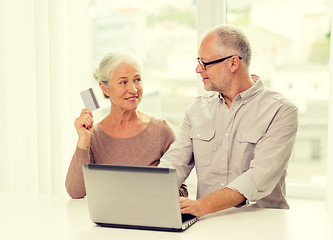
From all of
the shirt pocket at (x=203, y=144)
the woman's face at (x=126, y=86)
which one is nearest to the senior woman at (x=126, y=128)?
the woman's face at (x=126, y=86)

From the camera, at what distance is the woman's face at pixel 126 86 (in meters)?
2.55

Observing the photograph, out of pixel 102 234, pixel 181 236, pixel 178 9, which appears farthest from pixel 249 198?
pixel 178 9

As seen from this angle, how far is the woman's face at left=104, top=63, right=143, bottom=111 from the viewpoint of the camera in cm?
255

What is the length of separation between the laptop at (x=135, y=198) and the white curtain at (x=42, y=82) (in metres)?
1.49

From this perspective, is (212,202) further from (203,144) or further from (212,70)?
(212,70)

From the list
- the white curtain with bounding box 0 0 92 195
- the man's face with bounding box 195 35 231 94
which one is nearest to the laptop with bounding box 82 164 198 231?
the man's face with bounding box 195 35 231 94

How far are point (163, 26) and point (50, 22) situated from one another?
26.9 inches

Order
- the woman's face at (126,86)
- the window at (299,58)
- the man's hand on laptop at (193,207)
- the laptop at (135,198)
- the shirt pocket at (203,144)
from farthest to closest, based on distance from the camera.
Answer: the window at (299,58)
the woman's face at (126,86)
the shirt pocket at (203,144)
the man's hand on laptop at (193,207)
the laptop at (135,198)

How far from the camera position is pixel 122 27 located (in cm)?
342

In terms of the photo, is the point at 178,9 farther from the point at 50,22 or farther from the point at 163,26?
the point at 50,22

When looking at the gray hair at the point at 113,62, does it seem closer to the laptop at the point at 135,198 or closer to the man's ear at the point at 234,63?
the man's ear at the point at 234,63

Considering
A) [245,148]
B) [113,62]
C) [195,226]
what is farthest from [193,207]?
[113,62]

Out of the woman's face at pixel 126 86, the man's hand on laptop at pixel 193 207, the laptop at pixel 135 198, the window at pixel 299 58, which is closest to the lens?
the laptop at pixel 135 198

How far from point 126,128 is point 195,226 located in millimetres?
892
